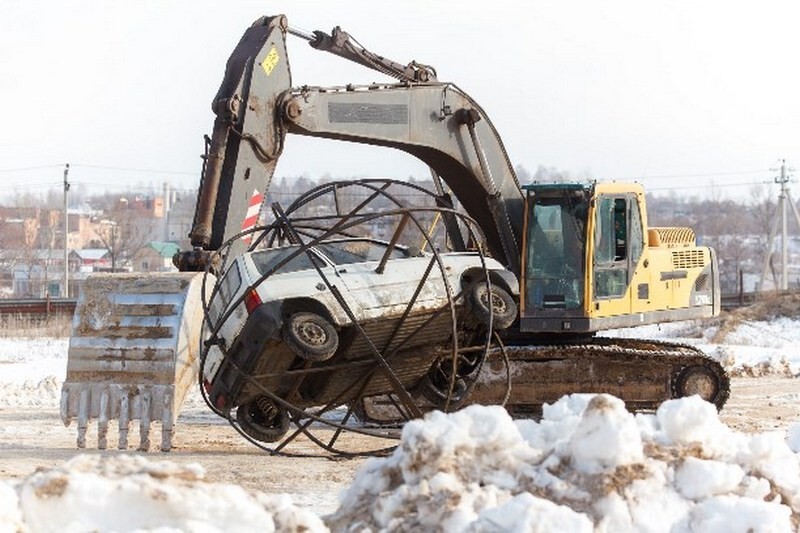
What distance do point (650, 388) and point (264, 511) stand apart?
9.32 meters

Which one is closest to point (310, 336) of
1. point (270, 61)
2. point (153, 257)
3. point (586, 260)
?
point (270, 61)

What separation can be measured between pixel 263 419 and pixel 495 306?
2.16 metres

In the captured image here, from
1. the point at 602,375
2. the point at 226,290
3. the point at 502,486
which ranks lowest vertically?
the point at 602,375

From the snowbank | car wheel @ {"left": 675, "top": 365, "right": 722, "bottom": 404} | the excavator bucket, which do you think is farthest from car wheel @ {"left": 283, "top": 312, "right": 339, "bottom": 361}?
car wheel @ {"left": 675, "top": 365, "right": 722, "bottom": 404}

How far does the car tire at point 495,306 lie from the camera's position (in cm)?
1083

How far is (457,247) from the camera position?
13.6m

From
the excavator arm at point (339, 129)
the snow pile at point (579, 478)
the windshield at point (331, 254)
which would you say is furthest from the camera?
the excavator arm at point (339, 129)

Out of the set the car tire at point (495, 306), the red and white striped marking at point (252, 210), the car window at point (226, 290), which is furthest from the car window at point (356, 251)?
the red and white striped marking at point (252, 210)

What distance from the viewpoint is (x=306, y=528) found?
506cm

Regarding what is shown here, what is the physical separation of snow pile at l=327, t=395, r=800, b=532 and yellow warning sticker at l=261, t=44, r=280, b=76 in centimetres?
669

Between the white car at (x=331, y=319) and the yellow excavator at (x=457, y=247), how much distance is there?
2.84ft

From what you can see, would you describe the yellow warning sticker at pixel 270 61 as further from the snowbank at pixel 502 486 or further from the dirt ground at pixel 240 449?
the snowbank at pixel 502 486

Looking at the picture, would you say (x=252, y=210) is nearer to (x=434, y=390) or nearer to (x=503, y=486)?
(x=434, y=390)

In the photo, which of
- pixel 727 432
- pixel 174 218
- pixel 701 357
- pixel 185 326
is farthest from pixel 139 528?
pixel 174 218
